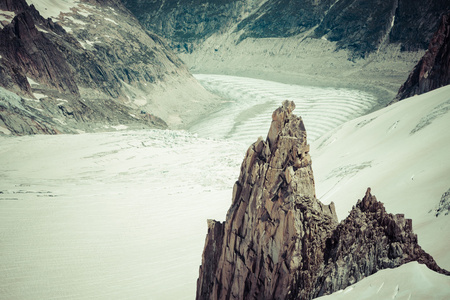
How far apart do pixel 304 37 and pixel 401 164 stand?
3797 inches

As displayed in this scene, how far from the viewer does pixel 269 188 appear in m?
9.56

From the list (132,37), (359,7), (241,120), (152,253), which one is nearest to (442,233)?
(152,253)

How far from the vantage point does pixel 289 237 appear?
8.59 metres

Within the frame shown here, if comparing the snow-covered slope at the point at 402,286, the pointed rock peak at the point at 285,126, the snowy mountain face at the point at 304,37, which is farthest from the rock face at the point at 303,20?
the snow-covered slope at the point at 402,286

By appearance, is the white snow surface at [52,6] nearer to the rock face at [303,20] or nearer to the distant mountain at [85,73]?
the distant mountain at [85,73]

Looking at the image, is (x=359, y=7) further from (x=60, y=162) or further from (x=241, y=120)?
(x=60, y=162)

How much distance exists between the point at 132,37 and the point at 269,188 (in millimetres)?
73457

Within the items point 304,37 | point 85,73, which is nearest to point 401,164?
point 85,73

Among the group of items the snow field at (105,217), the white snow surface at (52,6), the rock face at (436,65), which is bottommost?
the snow field at (105,217)

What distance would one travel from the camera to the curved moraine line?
54281 millimetres

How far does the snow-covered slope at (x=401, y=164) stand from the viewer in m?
10.8

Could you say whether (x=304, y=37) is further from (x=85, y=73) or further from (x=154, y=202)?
(x=154, y=202)

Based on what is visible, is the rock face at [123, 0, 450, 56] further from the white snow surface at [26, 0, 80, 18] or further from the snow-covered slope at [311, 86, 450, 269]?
the snow-covered slope at [311, 86, 450, 269]

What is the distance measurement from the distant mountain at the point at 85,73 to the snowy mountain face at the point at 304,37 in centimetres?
2916
